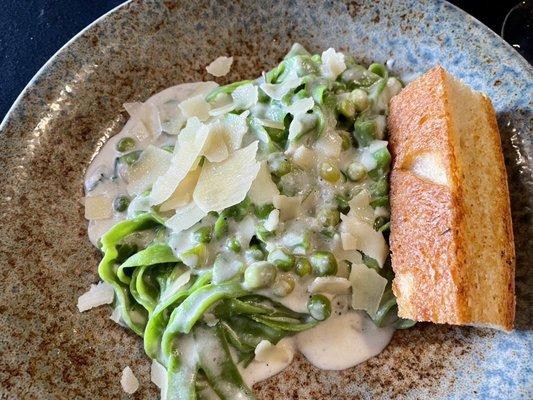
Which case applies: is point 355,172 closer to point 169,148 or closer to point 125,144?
point 169,148

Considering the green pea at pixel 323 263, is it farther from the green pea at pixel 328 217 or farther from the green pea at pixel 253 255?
the green pea at pixel 253 255

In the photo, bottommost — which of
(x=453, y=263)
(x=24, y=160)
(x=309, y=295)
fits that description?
(x=309, y=295)

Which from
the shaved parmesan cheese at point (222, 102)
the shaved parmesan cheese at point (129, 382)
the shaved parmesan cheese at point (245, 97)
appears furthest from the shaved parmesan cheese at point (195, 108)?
the shaved parmesan cheese at point (129, 382)

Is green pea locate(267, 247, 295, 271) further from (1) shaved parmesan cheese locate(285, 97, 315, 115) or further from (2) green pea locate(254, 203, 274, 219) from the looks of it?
(1) shaved parmesan cheese locate(285, 97, 315, 115)

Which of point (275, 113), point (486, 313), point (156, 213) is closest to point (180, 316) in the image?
point (156, 213)

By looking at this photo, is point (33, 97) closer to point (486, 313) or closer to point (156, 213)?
point (156, 213)

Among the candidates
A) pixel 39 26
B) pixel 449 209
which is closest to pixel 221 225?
pixel 449 209
